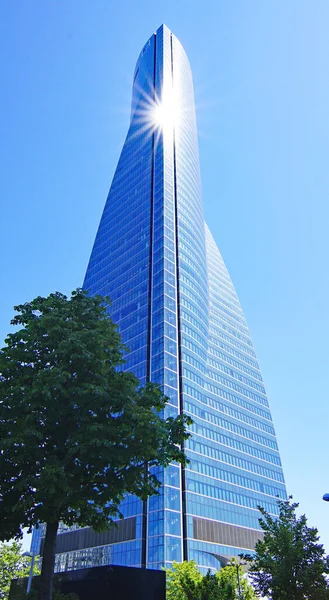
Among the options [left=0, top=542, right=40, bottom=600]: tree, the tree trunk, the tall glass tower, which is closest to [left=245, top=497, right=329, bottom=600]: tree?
the tree trunk

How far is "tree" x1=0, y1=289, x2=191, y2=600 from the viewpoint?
66.6ft

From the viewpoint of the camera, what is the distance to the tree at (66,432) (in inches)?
799

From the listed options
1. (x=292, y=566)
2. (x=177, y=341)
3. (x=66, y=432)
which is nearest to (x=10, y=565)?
(x=292, y=566)

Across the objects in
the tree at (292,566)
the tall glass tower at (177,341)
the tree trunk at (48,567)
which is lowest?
the tree trunk at (48,567)

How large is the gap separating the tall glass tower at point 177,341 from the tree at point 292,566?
5272 centimetres

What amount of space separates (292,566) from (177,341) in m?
76.4

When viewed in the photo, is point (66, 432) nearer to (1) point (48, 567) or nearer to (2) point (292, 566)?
(1) point (48, 567)

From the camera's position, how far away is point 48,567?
20312 mm

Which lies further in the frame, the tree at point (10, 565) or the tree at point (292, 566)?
the tree at point (10, 565)

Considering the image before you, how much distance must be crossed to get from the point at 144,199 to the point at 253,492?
79.6m

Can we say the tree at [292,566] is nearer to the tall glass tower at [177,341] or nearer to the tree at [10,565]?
the tree at [10,565]

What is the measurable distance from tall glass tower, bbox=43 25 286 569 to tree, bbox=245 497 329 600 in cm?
5272

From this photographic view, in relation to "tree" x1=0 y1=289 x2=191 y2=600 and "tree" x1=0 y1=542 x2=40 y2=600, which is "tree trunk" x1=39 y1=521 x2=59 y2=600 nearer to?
"tree" x1=0 y1=289 x2=191 y2=600

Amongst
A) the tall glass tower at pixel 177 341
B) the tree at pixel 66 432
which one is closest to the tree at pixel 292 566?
the tree at pixel 66 432
